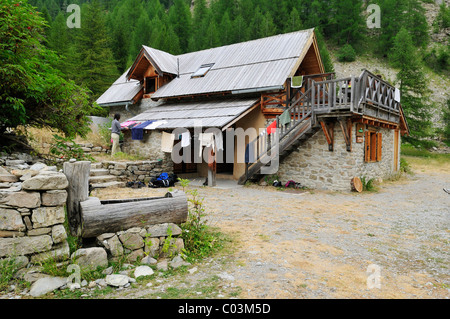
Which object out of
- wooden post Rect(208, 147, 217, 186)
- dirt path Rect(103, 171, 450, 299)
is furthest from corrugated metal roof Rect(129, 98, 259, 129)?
dirt path Rect(103, 171, 450, 299)

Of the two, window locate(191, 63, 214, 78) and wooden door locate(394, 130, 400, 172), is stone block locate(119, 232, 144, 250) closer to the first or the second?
window locate(191, 63, 214, 78)

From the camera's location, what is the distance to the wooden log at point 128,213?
13.5 feet

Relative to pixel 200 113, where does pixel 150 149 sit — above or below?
below

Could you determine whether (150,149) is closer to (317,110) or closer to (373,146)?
(317,110)

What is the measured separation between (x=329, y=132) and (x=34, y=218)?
32.5ft

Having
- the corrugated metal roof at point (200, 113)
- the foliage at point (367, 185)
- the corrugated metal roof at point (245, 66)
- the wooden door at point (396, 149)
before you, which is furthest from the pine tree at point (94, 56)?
the wooden door at point (396, 149)

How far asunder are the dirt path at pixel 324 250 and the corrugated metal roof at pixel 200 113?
358cm

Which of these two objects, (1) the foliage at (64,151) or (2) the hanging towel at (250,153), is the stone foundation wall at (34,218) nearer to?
(1) the foliage at (64,151)

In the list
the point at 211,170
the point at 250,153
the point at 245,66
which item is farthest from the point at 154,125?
the point at 245,66

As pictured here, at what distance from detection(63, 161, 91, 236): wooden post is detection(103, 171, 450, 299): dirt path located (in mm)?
1414

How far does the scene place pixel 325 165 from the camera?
1142 cm

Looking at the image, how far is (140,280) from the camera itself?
12.6ft

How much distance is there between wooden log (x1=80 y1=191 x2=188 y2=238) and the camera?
4.13 metres
